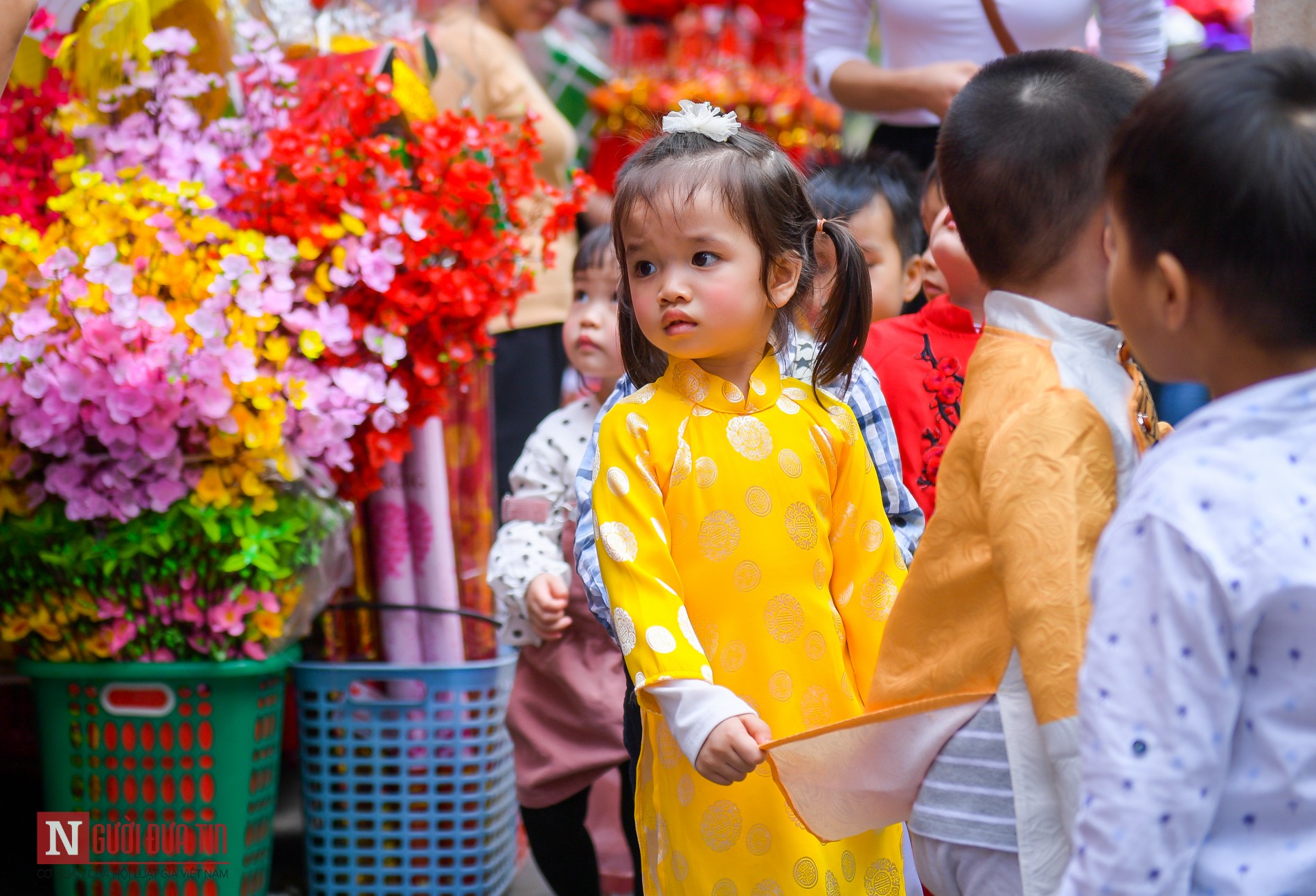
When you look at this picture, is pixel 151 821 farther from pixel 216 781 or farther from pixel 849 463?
pixel 849 463

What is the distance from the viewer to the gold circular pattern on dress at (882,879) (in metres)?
1.51

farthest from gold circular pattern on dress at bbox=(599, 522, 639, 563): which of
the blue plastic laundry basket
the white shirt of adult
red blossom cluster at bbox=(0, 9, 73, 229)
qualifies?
the white shirt of adult

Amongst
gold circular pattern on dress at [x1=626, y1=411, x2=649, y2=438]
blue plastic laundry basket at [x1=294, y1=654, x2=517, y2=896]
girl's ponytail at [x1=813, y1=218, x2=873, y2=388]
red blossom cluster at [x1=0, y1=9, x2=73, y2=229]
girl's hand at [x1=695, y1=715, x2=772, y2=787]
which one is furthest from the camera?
blue plastic laundry basket at [x1=294, y1=654, x2=517, y2=896]

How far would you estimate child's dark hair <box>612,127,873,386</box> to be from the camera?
1.57 meters

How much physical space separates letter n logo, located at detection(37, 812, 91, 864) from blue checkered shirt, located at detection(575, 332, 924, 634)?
1201mm

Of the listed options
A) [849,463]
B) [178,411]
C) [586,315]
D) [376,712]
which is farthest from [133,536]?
[849,463]

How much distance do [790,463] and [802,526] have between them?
79 mm

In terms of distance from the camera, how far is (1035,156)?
121 cm

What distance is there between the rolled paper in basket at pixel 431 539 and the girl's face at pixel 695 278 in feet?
3.98

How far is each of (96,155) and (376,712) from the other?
1.22 metres

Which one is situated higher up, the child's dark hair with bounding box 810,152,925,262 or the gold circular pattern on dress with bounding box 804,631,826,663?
the child's dark hair with bounding box 810,152,925,262

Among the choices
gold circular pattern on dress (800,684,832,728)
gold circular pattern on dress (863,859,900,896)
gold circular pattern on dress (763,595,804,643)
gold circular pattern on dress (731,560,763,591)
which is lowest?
gold circular pattern on dress (863,859,900,896)

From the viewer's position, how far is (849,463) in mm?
→ 1584

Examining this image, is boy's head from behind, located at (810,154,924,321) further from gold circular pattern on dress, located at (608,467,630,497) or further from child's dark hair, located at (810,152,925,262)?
gold circular pattern on dress, located at (608,467,630,497)
